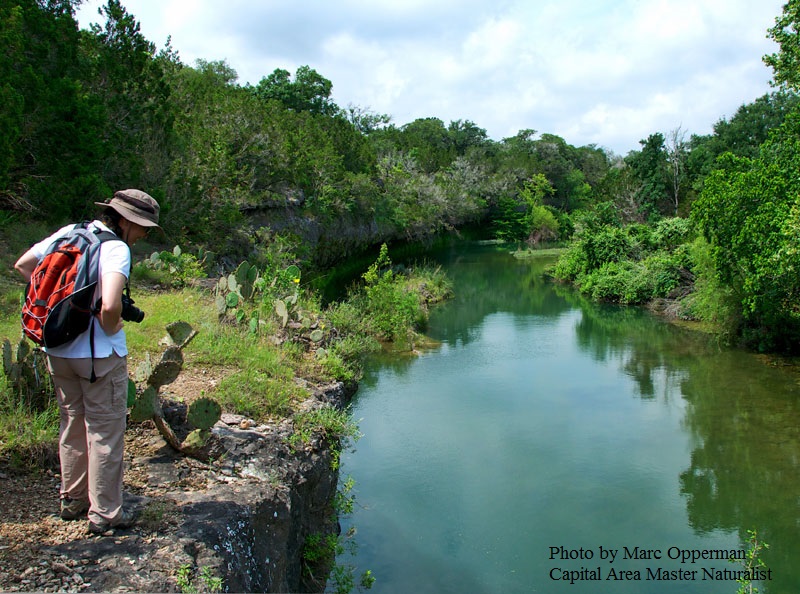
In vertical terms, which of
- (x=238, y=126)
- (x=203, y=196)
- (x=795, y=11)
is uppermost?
(x=795, y=11)

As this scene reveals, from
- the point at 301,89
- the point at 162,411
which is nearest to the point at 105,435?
the point at 162,411

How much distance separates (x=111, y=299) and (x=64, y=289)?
0.34 metres

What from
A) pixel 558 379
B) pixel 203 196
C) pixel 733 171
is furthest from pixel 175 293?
pixel 733 171

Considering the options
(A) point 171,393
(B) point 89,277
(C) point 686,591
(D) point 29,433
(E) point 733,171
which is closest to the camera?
(B) point 89,277

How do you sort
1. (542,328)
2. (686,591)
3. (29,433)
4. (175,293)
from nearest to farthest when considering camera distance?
1. (29,433)
2. (686,591)
3. (175,293)
4. (542,328)

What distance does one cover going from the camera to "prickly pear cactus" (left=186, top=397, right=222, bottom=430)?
5184 mm

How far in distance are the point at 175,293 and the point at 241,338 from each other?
2.89 m

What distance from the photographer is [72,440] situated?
400 cm

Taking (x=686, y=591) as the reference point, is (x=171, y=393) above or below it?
above

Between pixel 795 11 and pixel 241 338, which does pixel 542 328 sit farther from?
pixel 241 338

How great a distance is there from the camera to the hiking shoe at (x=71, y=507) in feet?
13.2

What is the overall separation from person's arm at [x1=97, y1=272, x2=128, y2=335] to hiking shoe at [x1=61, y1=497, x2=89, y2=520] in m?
1.16

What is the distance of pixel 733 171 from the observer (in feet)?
55.7

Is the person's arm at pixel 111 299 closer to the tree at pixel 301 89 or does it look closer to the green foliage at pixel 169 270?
the green foliage at pixel 169 270
